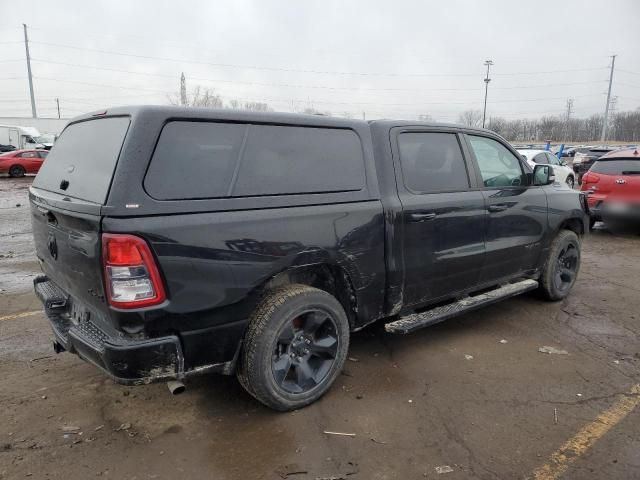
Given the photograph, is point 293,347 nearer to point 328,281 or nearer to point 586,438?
point 328,281

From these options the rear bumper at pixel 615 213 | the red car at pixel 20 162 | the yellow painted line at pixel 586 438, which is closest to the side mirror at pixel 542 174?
the yellow painted line at pixel 586 438

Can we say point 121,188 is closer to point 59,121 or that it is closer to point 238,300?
point 238,300

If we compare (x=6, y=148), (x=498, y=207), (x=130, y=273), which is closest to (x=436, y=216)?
(x=498, y=207)

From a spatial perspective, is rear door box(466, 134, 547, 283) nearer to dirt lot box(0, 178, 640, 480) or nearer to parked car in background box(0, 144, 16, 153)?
dirt lot box(0, 178, 640, 480)

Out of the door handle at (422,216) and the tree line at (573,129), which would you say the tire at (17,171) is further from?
the tree line at (573,129)

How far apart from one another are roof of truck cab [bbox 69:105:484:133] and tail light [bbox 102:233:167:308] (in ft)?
2.36

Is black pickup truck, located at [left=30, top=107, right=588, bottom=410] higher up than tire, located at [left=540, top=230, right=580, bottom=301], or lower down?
higher up

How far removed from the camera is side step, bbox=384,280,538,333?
3658mm

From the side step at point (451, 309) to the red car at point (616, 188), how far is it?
16.6 feet

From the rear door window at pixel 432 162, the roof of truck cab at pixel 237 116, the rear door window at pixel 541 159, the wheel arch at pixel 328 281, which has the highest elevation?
the roof of truck cab at pixel 237 116

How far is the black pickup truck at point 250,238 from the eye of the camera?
2529 mm

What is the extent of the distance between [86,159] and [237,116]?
37.4 inches

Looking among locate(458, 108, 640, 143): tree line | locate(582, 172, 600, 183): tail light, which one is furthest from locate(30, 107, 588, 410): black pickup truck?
locate(458, 108, 640, 143): tree line

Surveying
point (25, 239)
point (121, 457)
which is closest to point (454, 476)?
point (121, 457)
